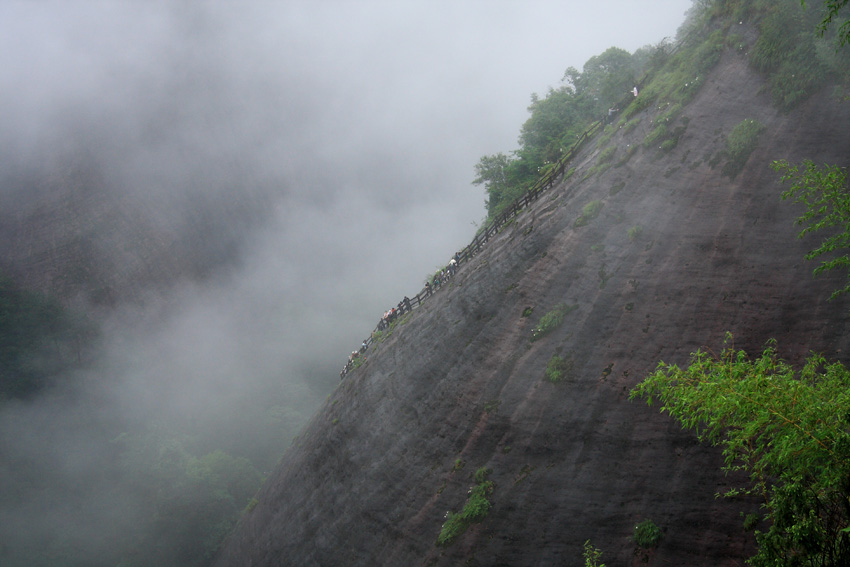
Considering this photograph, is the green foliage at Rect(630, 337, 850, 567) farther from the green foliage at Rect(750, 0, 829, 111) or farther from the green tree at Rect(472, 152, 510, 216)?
A: the green tree at Rect(472, 152, 510, 216)

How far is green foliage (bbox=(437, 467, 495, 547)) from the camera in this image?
739 inches

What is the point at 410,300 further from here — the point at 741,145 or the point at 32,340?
the point at 32,340

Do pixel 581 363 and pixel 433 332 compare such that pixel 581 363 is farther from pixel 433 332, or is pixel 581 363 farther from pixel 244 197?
pixel 244 197

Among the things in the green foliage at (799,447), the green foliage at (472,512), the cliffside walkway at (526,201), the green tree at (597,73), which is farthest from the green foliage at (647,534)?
the green tree at (597,73)

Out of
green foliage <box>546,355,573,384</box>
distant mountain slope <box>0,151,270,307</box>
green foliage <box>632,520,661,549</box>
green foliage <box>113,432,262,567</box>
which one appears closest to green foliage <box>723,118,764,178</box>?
green foliage <box>546,355,573,384</box>

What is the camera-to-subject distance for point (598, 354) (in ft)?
61.5

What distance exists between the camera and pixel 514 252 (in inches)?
942

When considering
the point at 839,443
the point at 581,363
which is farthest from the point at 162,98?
the point at 839,443

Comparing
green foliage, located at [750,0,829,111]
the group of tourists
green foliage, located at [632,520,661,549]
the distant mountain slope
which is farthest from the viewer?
the distant mountain slope

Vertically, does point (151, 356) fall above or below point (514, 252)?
above

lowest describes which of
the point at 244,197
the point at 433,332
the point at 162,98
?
the point at 433,332

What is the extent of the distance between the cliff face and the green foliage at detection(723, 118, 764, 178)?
0.92 ft

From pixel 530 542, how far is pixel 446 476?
454 cm

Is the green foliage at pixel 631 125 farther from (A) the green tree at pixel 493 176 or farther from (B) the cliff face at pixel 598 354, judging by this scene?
(A) the green tree at pixel 493 176
